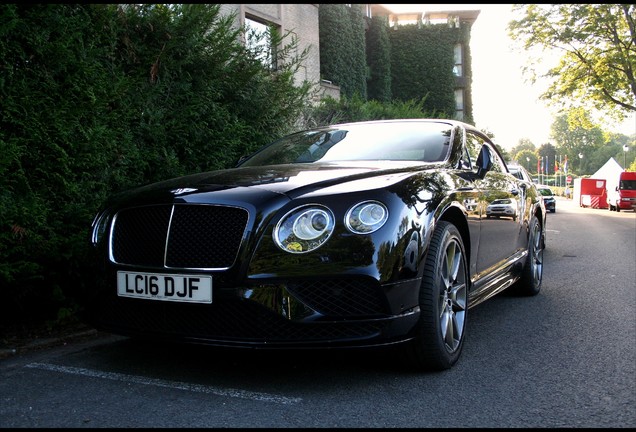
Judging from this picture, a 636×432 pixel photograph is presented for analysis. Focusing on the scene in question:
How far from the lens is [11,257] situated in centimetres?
417

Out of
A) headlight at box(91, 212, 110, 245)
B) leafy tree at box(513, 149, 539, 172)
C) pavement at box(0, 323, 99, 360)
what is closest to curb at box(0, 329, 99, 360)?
pavement at box(0, 323, 99, 360)

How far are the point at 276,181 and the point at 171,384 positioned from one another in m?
1.21

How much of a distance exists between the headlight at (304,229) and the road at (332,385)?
0.74 meters

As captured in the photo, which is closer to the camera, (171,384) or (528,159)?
(171,384)

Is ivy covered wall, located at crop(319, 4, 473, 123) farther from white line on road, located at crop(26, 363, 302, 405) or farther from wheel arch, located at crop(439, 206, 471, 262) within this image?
white line on road, located at crop(26, 363, 302, 405)

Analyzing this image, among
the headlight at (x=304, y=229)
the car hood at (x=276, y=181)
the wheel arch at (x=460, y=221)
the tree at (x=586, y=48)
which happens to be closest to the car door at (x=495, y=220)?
the wheel arch at (x=460, y=221)

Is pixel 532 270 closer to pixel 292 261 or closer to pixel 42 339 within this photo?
pixel 292 261

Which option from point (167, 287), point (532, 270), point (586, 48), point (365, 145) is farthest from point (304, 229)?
point (586, 48)

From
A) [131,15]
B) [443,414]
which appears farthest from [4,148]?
[443,414]

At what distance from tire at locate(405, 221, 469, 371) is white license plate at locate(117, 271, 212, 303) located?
1.13 m

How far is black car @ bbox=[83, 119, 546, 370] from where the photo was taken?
3004mm

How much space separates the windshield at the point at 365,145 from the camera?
4.38 meters

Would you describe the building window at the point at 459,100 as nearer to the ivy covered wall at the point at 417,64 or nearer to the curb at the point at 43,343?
the ivy covered wall at the point at 417,64

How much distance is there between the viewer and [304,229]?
10.0 feet
